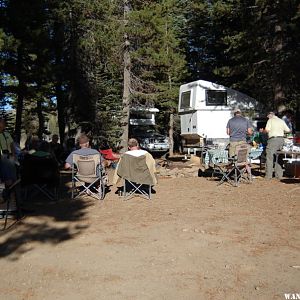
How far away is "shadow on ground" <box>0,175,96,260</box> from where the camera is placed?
506 centimetres

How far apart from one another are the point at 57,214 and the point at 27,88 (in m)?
8.89

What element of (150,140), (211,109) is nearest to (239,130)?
(211,109)

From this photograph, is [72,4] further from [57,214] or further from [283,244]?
[283,244]

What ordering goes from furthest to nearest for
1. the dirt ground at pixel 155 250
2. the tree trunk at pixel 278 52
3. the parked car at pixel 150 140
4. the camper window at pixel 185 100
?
the parked car at pixel 150 140 → the camper window at pixel 185 100 → the tree trunk at pixel 278 52 → the dirt ground at pixel 155 250

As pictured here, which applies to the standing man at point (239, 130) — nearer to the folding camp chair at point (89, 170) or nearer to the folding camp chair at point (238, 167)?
the folding camp chair at point (238, 167)

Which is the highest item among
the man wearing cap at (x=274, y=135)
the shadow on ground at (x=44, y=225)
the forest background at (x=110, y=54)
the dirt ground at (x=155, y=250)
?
the forest background at (x=110, y=54)

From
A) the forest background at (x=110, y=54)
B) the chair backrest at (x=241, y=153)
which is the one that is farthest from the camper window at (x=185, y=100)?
the chair backrest at (x=241, y=153)

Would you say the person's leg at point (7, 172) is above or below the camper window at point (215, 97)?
below

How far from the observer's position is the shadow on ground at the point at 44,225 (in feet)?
16.6

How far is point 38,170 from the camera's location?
773 centimetres

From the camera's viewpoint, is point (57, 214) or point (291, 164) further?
point (291, 164)

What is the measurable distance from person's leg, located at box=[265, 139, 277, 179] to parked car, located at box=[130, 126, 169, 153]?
A: 44.3 feet

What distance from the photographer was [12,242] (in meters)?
5.15

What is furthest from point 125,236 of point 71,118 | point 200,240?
point 71,118
